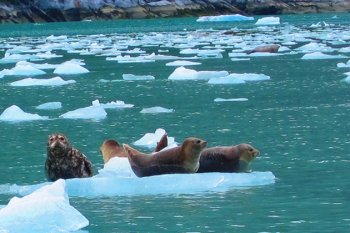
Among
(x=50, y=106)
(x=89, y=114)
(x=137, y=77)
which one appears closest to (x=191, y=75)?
(x=137, y=77)

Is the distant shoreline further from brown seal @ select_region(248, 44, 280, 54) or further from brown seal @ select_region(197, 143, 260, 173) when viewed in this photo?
brown seal @ select_region(197, 143, 260, 173)

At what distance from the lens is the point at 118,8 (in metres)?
68.2

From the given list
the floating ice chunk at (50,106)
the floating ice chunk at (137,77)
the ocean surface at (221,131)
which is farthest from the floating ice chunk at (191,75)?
the floating ice chunk at (50,106)

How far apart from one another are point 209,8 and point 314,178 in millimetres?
61352

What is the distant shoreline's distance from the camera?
6544 centimetres

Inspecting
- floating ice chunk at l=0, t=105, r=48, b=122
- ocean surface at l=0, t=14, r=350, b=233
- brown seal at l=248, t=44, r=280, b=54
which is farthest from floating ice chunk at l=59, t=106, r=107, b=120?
brown seal at l=248, t=44, r=280, b=54

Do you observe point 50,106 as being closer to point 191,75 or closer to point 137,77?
→ point 191,75

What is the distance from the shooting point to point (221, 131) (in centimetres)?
1112

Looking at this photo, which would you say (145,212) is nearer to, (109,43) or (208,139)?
(208,139)

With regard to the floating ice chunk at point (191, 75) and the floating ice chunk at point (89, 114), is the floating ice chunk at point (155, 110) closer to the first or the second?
the floating ice chunk at point (89, 114)

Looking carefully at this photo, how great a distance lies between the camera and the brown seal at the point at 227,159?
7.93 m

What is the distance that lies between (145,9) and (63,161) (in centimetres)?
6115

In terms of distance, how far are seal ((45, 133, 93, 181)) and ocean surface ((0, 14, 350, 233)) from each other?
31cm

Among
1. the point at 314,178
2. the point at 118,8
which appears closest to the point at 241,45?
the point at 314,178
